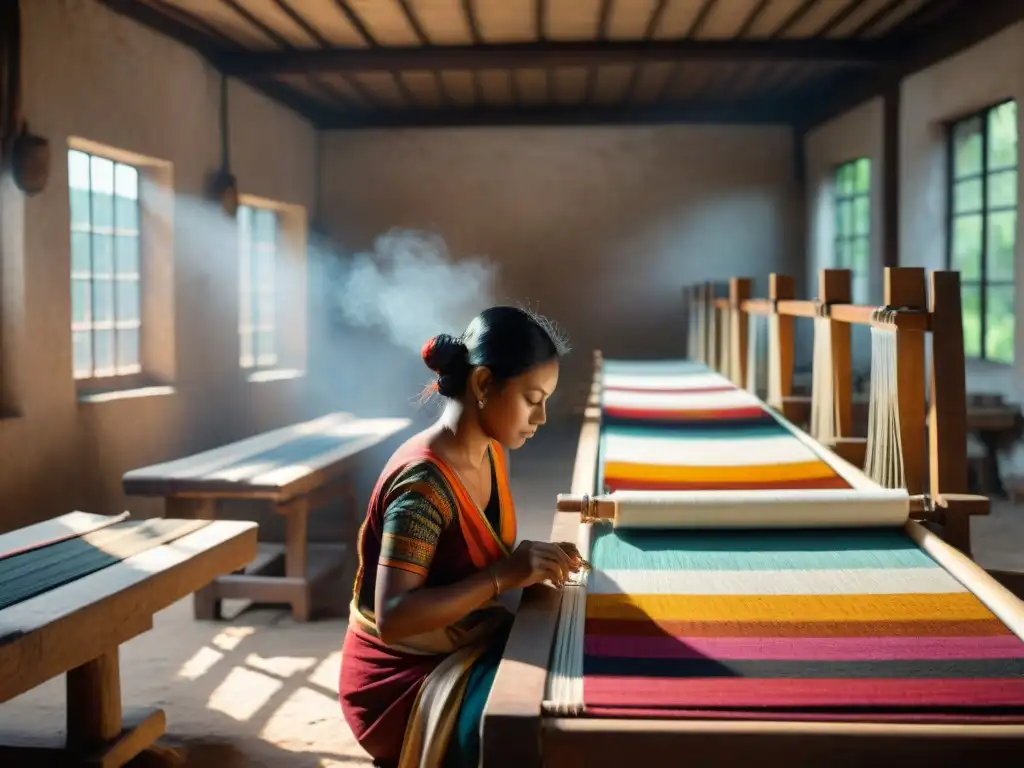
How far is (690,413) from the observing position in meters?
4.68

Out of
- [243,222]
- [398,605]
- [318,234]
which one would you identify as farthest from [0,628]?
[318,234]

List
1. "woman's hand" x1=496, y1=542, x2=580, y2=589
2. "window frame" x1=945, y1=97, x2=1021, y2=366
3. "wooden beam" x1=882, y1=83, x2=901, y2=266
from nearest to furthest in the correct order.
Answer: "woman's hand" x1=496, y1=542, x2=580, y2=589, "window frame" x1=945, y1=97, x2=1021, y2=366, "wooden beam" x1=882, y1=83, x2=901, y2=266

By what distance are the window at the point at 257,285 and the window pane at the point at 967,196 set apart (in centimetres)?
568

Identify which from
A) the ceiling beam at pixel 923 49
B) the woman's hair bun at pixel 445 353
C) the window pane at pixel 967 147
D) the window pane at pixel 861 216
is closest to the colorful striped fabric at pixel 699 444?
the woman's hair bun at pixel 445 353

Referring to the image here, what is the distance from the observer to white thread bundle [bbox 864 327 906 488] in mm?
2811

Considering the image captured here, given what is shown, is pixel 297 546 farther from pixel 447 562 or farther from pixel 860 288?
pixel 860 288

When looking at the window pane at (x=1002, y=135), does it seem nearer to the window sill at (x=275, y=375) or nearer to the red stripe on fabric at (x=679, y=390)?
the red stripe on fabric at (x=679, y=390)

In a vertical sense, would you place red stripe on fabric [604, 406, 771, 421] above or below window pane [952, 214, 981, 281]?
below

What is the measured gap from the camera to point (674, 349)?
1115 cm

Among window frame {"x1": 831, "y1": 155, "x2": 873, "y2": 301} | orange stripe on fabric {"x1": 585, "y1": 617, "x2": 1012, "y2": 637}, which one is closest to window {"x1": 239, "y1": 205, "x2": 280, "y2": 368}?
window frame {"x1": 831, "y1": 155, "x2": 873, "y2": 301}

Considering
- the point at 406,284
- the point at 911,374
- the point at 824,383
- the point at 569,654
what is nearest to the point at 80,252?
the point at 824,383

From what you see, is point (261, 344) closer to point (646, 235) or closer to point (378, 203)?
point (378, 203)

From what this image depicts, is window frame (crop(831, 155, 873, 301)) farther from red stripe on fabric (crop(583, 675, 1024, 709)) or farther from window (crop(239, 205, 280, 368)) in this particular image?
red stripe on fabric (crop(583, 675, 1024, 709))

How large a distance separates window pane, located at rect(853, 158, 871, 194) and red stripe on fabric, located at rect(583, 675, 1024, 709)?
8.35 meters
